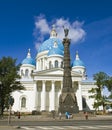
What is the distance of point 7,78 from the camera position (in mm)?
42000

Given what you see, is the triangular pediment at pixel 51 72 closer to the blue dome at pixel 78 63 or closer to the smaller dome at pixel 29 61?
the blue dome at pixel 78 63

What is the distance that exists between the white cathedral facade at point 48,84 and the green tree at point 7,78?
77.7 feet

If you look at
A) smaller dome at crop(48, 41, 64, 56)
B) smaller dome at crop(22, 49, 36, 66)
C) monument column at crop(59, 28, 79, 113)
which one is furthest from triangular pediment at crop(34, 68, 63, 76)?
monument column at crop(59, 28, 79, 113)

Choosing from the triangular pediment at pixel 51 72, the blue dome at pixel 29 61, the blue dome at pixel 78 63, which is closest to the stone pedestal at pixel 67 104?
the triangular pediment at pixel 51 72

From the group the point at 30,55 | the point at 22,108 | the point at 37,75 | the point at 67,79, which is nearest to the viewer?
the point at 67,79

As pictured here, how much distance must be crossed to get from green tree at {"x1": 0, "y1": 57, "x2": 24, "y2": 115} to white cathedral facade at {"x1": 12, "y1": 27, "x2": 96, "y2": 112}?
2368 cm

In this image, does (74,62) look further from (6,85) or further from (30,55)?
(6,85)

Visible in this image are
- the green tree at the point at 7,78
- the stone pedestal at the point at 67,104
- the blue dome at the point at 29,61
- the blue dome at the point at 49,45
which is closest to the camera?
the stone pedestal at the point at 67,104

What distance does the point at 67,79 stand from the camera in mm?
41562

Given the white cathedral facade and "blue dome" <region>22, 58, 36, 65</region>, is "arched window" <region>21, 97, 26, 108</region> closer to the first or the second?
the white cathedral facade

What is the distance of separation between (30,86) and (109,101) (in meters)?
27.3

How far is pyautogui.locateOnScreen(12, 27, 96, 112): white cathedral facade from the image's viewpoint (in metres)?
69.4

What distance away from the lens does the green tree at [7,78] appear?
42344 millimetres

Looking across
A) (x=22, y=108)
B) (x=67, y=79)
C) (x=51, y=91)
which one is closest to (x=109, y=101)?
(x=51, y=91)
